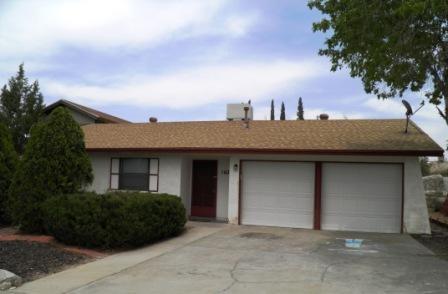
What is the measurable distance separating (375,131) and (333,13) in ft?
21.0

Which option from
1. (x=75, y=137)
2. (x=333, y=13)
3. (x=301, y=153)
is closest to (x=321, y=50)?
(x=333, y=13)

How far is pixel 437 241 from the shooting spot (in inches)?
532

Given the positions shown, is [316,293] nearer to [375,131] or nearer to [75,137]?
[75,137]

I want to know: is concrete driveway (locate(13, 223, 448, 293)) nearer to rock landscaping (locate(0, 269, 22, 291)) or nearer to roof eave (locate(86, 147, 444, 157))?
rock landscaping (locate(0, 269, 22, 291))

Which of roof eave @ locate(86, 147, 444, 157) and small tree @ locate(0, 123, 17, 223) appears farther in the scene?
small tree @ locate(0, 123, 17, 223)

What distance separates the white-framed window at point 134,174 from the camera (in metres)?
17.7

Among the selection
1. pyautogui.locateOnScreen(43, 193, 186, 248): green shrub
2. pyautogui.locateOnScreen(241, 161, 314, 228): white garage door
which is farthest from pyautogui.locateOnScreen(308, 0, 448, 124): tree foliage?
pyautogui.locateOnScreen(43, 193, 186, 248): green shrub

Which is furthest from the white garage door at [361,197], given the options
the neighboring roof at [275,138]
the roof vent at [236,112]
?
the roof vent at [236,112]

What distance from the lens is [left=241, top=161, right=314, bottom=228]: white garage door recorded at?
1611cm

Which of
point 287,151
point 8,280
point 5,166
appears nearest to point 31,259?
point 8,280

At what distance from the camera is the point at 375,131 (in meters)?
17.5

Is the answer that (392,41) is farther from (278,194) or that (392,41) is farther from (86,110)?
(86,110)

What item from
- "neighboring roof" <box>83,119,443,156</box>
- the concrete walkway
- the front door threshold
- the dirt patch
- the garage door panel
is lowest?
the concrete walkway

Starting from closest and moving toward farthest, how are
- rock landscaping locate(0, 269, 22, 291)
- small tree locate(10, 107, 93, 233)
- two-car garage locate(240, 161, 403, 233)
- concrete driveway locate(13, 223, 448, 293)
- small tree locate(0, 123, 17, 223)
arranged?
concrete driveway locate(13, 223, 448, 293) < rock landscaping locate(0, 269, 22, 291) < small tree locate(10, 107, 93, 233) < two-car garage locate(240, 161, 403, 233) < small tree locate(0, 123, 17, 223)
